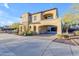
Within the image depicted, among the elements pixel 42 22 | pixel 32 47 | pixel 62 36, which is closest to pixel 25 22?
pixel 42 22

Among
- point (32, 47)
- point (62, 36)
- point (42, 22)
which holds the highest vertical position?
point (42, 22)

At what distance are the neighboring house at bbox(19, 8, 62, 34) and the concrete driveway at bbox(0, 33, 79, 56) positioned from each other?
5.1 inches

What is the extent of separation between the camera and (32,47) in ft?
9.09

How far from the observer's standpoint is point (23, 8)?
110 inches

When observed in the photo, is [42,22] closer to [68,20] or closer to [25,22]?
[25,22]

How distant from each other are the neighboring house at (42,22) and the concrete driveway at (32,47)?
0.43 feet

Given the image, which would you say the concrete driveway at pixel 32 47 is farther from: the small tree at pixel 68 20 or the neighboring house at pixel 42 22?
the small tree at pixel 68 20

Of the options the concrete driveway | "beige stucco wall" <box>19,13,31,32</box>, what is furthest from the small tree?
"beige stucco wall" <box>19,13,31,32</box>

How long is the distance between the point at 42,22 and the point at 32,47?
1.33 ft

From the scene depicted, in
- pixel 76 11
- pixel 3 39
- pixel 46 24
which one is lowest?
pixel 3 39

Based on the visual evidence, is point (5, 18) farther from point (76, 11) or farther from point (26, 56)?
point (76, 11)

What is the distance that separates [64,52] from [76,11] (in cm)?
62

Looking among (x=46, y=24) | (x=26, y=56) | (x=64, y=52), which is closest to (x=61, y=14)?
(x=46, y=24)

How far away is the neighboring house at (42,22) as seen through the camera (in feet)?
9.27
